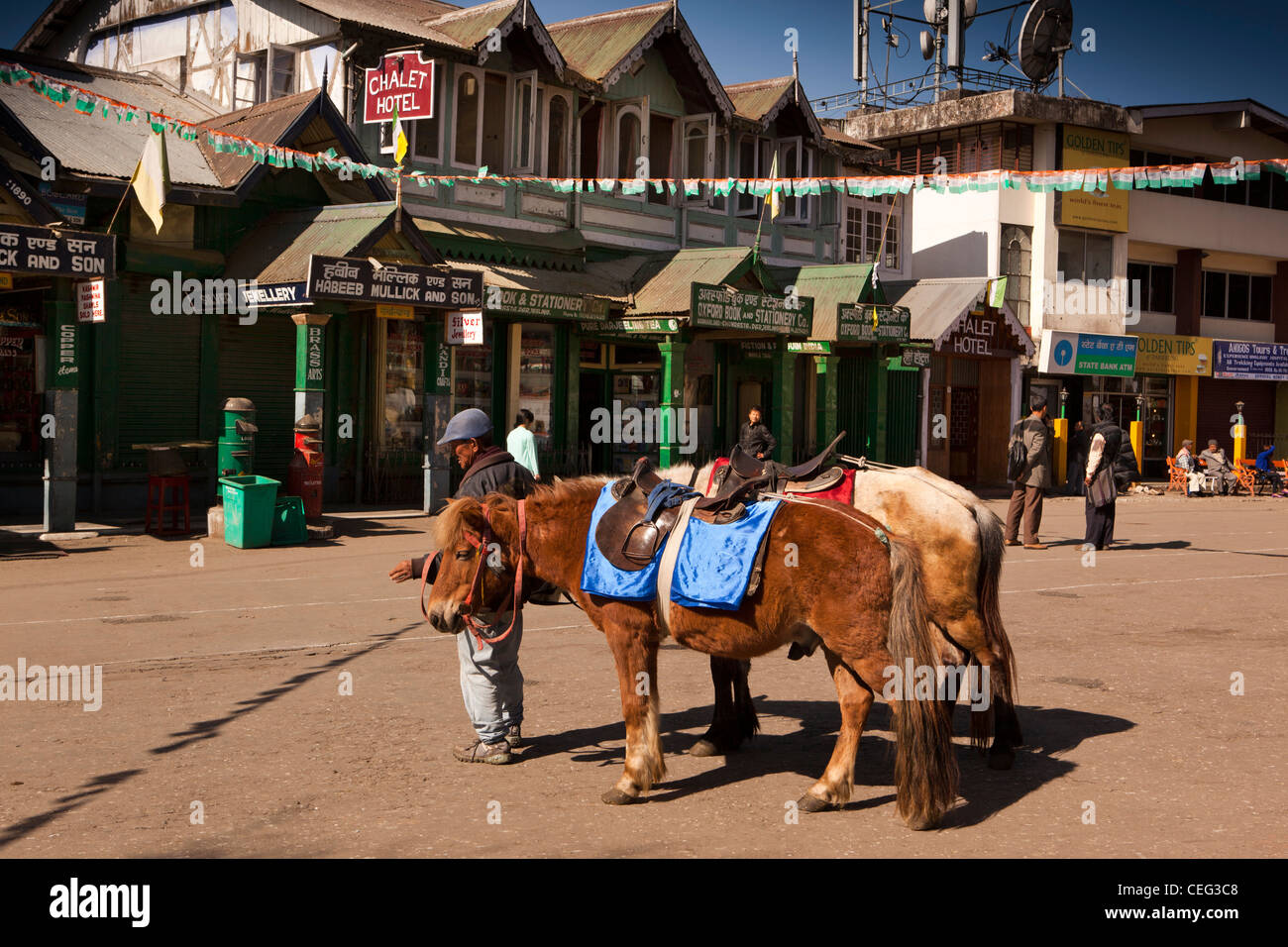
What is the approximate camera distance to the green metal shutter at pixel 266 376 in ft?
65.4

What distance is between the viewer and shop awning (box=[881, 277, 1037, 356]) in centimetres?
2930

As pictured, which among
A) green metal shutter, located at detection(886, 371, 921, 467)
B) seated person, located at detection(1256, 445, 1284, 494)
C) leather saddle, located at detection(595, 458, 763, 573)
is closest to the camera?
leather saddle, located at detection(595, 458, 763, 573)

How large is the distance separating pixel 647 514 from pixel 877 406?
898 inches

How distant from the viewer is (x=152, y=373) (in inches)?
748

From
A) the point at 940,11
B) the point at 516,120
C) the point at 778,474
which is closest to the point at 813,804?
the point at 778,474

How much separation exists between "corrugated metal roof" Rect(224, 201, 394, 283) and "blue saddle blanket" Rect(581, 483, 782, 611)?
12.6m

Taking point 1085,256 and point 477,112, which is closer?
point 477,112

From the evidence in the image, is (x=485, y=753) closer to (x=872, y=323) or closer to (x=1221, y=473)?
(x=872, y=323)

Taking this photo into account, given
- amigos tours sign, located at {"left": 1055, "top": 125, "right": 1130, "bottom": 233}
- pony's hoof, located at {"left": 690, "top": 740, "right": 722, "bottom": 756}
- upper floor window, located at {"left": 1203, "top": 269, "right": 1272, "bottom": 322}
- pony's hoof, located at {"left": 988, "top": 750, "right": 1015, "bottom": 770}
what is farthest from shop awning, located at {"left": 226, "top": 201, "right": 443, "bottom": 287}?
upper floor window, located at {"left": 1203, "top": 269, "right": 1272, "bottom": 322}

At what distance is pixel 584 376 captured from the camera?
2597cm

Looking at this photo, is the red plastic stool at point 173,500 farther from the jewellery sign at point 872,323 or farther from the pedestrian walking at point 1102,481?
the jewellery sign at point 872,323

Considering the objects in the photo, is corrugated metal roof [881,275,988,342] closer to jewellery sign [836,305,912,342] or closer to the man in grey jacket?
jewellery sign [836,305,912,342]

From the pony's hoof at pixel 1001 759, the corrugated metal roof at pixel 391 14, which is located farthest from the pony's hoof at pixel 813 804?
the corrugated metal roof at pixel 391 14

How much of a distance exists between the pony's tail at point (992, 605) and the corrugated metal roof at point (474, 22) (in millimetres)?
17580
